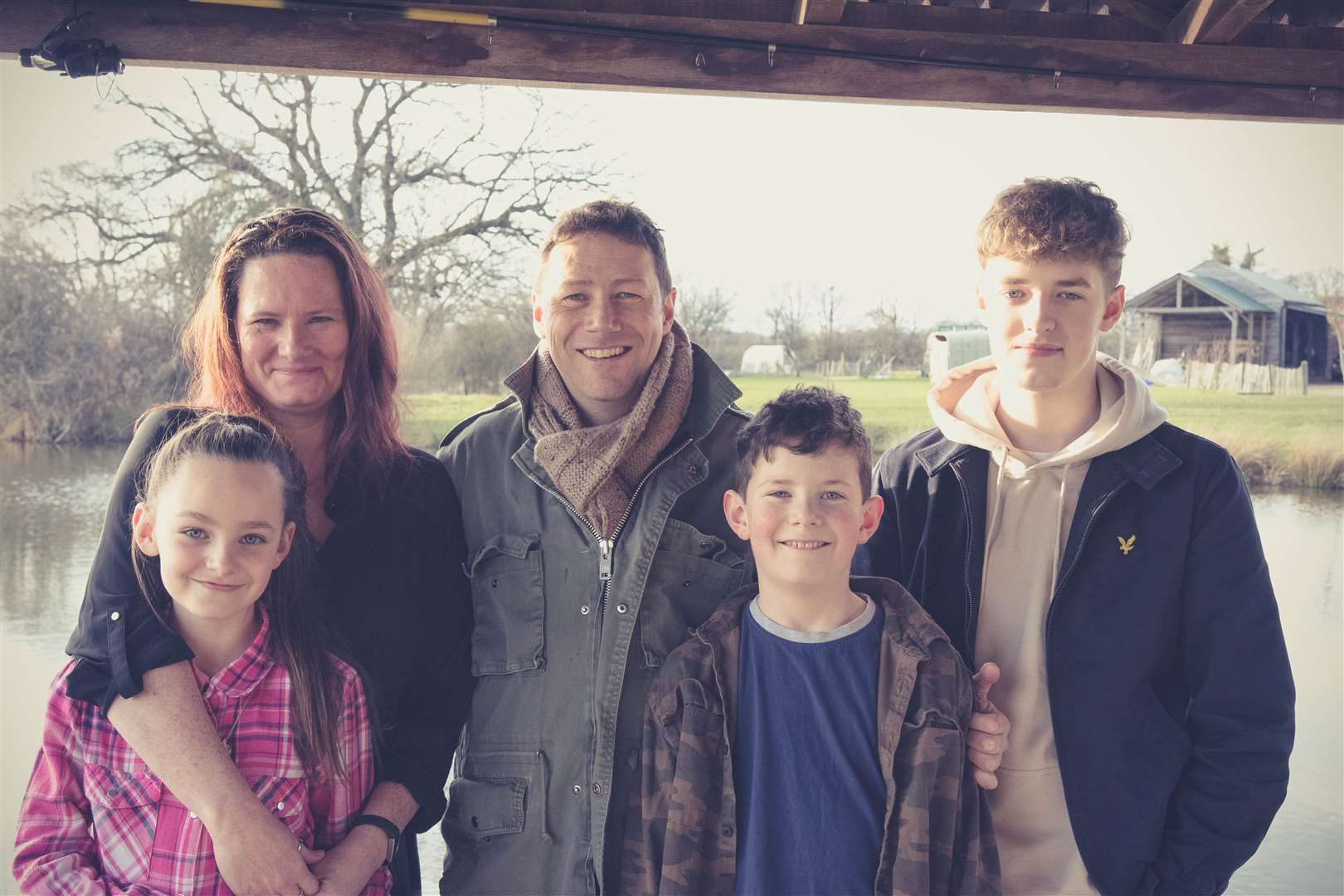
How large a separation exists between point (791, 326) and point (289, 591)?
4491 mm

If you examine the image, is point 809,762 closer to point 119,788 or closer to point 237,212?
point 119,788

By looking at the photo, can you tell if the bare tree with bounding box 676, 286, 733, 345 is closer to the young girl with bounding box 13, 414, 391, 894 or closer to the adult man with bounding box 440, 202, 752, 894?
the adult man with bounding box 440, 202, 752, 894

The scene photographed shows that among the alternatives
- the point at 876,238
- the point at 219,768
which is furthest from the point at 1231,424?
the point at 219,768

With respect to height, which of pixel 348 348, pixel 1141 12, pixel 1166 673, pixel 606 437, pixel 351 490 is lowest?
pixel 1166 673

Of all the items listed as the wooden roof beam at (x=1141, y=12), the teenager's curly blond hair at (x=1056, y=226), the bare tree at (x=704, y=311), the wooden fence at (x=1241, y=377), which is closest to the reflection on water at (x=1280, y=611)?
the wooden fence at (x=1241, y=377)

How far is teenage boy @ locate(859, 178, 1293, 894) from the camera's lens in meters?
1.88

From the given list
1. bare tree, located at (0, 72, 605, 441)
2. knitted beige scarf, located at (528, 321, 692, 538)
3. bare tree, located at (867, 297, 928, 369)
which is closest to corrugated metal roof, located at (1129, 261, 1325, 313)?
bare tree, located at (867, 297, 928, 369)

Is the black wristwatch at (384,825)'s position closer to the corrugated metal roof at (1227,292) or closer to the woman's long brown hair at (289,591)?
the woman's long brown hair at (289,591)

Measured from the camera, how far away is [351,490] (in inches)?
78.2

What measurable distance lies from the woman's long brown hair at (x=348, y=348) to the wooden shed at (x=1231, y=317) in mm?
5056

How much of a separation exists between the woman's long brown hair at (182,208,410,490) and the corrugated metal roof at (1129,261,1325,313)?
16.7 feet

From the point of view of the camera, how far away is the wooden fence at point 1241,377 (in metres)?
5.72

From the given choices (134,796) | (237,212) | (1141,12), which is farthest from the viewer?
(237,212)

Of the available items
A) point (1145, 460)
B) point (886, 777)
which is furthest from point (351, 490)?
point (1145, 460)
